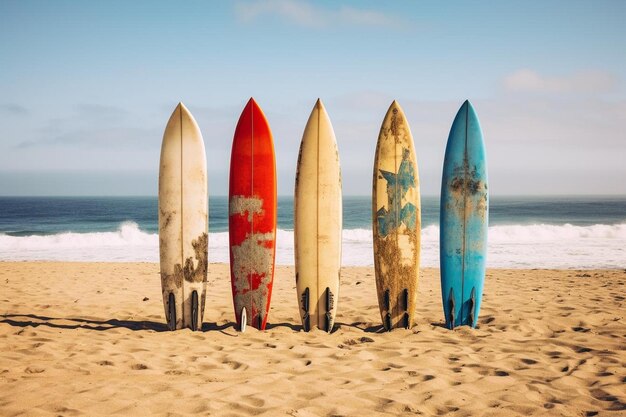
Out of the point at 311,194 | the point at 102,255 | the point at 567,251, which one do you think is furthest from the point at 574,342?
the point at 102,255

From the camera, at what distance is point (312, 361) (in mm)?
3627

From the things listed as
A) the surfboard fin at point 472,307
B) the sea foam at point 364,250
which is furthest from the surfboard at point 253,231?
the sea foam at point 364,250

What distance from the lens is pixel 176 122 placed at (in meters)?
4.86

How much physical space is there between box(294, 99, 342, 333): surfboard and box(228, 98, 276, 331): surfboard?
11.7 inches

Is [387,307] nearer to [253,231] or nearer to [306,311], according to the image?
[306,311]

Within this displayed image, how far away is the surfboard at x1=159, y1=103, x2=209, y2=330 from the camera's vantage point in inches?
185

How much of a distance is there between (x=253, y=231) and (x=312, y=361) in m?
1.56

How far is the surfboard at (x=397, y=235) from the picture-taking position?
476cm

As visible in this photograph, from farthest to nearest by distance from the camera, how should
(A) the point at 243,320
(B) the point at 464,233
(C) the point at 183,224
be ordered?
(B) the point at 464,233, (C) the point at 183,224, (A) the point at 243,320

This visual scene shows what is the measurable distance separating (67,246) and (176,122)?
14.7m

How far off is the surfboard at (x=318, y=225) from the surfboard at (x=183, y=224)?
966mm

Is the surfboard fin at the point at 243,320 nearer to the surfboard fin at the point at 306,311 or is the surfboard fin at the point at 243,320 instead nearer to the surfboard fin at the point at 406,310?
the surfboard fin at the point at 306,311

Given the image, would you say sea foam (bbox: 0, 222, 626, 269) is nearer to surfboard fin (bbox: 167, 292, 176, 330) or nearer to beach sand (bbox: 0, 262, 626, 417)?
beach sand (bbox: 0, 262, 626, 417)

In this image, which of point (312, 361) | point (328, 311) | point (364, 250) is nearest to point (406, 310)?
point (328, 311)
